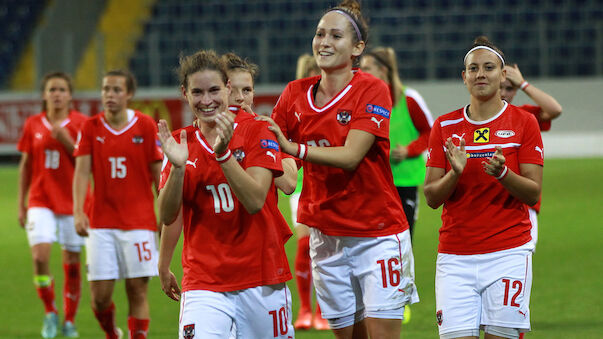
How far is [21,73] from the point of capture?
2430 cm

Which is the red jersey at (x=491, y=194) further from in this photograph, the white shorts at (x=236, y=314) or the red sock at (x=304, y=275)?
the red sock at (x=304, y=275)

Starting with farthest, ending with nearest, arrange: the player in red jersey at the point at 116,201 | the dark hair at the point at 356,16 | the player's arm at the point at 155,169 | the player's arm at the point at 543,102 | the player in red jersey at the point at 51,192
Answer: the player in red jersey at the point at 51,192 → the player's arm at the point at 155,169 → the player in red jersey at the point at 116,201 → the player's arm at the point at 543,102 → the dark hair at the point at 356,16

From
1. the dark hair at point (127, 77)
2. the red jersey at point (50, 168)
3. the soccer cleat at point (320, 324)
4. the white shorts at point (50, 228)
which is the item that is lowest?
the soccer cleat at point (320, 324)

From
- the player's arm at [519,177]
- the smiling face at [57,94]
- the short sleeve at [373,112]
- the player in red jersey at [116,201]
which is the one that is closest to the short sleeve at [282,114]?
the short sleeve at [373,112]

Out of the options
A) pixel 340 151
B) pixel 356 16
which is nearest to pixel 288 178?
pixel 340 151

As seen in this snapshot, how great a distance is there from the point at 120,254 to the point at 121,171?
1.93 ft

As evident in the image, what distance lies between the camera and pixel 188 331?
12.6ft

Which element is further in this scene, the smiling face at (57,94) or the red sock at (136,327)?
the smiling face at (57,94)

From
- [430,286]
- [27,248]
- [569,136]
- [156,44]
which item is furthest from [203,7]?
[430,286]

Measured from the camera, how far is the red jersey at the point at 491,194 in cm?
440

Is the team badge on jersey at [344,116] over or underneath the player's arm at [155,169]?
over

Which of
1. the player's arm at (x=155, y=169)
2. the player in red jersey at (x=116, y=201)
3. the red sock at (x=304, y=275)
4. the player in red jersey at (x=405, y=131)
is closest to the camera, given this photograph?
the player in red jersey at (x=116, y=201)

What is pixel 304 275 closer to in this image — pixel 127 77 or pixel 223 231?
pixel 127 77

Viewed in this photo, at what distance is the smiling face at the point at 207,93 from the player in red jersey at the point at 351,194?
682 mm
